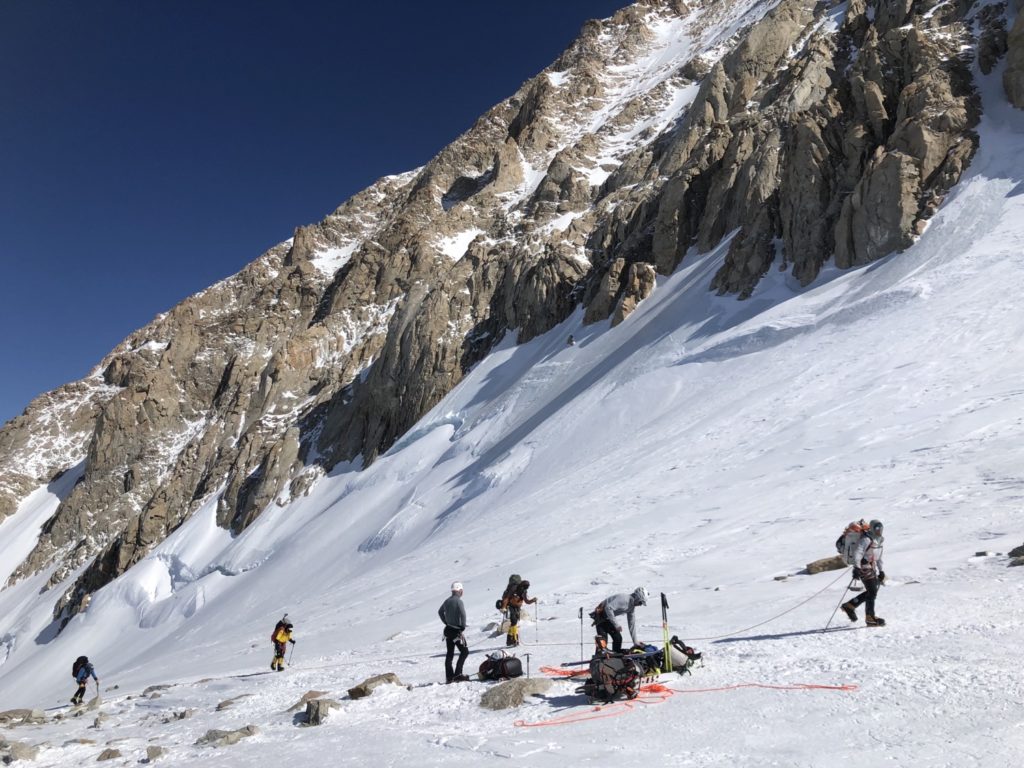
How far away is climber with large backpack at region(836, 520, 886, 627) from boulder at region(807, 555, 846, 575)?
224cm

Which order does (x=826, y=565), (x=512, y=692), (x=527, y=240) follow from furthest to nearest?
(x=527, y=240), (x=826, y=565), (x=512, y=692)

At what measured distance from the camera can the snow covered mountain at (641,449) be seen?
23.2 feet

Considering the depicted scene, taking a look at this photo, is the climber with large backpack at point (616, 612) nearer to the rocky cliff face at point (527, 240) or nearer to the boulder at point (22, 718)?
the boulder at point (22, 718)

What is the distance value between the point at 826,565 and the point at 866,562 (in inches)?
111

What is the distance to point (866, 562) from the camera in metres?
8.03

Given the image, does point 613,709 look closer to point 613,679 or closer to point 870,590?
point 613,679

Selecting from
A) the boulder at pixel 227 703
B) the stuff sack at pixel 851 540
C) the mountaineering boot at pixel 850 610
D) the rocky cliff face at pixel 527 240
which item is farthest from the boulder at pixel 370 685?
the rocky cliff face at pixel 527 240

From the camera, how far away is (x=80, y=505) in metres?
82.1

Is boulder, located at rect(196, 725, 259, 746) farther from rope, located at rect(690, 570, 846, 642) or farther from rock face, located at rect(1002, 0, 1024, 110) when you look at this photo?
rock face, located at rect(1002, 0, 1024, 110)

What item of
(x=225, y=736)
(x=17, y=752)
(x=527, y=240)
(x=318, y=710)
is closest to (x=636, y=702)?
(x=318, y=710)

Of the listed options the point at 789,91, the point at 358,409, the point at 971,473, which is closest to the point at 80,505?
the point at 358,409

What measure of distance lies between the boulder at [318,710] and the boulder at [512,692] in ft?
6.20

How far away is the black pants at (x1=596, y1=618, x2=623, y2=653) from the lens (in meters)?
8.34

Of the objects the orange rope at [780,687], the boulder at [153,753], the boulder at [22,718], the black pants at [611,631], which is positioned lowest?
the boulder at [22,718]
